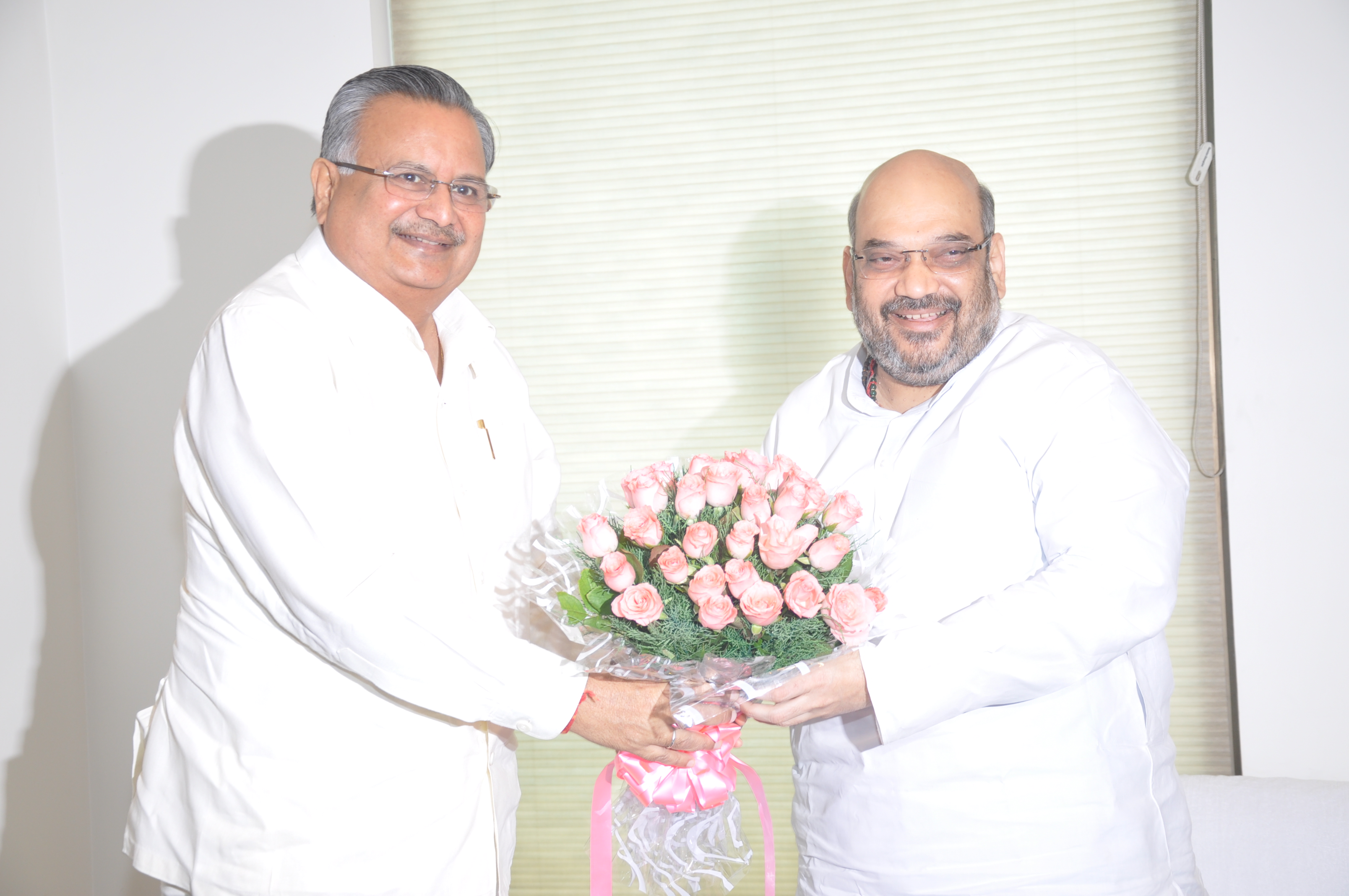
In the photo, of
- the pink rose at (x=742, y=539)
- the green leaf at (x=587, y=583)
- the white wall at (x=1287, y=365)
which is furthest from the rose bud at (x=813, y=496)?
the white wall at (x=1287, y=365)

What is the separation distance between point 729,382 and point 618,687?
1790 millimetres

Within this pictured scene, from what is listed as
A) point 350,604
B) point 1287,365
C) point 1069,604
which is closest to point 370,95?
point 350,604

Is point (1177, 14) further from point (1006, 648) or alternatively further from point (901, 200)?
point (1006, 648)

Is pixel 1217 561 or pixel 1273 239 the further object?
pixel 1217 561

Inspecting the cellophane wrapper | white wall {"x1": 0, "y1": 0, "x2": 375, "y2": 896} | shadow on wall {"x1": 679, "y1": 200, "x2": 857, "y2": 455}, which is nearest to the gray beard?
the cellophane wrapper

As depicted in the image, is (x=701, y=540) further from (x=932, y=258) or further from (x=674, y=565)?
(x=932, y=258)

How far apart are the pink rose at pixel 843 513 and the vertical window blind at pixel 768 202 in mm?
1782

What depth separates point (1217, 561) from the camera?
3100 mm

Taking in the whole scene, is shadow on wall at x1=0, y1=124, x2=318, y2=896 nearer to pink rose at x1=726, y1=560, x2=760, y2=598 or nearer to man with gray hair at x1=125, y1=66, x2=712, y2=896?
man with gray hair at x1=125, y1=66, x2=712, y2=896

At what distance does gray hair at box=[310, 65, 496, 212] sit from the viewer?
73.5 inches

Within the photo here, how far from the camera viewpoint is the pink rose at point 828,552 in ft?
4.82

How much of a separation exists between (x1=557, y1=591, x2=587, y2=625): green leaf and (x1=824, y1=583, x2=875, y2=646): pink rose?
0.39 meters

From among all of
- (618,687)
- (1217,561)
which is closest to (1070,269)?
(1217,561)

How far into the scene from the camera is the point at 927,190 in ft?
6.24
